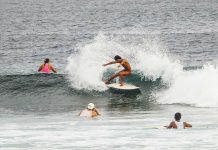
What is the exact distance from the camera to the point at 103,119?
66.9ft

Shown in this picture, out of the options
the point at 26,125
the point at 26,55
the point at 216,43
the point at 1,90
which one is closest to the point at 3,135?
the point at 26,125

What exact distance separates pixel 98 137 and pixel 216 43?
51.9 metres

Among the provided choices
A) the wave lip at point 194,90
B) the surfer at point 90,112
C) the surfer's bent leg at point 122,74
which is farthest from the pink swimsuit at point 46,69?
the surfer at point 90,112

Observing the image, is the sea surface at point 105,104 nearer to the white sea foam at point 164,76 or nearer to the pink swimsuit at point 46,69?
the white sea foam at point 164,76

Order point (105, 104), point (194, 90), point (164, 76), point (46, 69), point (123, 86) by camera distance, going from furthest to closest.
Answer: point (46, 69)
point (164, 76)
point (123, 86)
point (194, 90)
point (105, 104)

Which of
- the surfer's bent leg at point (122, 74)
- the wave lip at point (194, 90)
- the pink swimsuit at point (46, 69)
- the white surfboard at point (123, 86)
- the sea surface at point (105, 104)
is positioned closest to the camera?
the sea surface at point (105, 104)

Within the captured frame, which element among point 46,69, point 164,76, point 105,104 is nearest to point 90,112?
point 105,104

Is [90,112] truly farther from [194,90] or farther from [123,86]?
[194,90]

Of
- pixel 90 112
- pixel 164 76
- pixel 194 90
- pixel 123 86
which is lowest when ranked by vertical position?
pixel 90 112

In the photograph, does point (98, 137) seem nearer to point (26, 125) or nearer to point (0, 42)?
point (26, 125)

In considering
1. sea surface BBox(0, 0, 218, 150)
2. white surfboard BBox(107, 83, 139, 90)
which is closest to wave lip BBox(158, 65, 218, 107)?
sea surface BBox(0, 0, 218, 150)

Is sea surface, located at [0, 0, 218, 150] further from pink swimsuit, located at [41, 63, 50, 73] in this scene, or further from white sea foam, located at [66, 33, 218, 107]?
pink swimsuit, located at [41, 63, 50, 73]

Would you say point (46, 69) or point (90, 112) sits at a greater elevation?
point (46, 69)

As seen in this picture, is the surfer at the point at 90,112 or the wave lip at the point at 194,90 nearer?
the surfer at the point at 90,112
